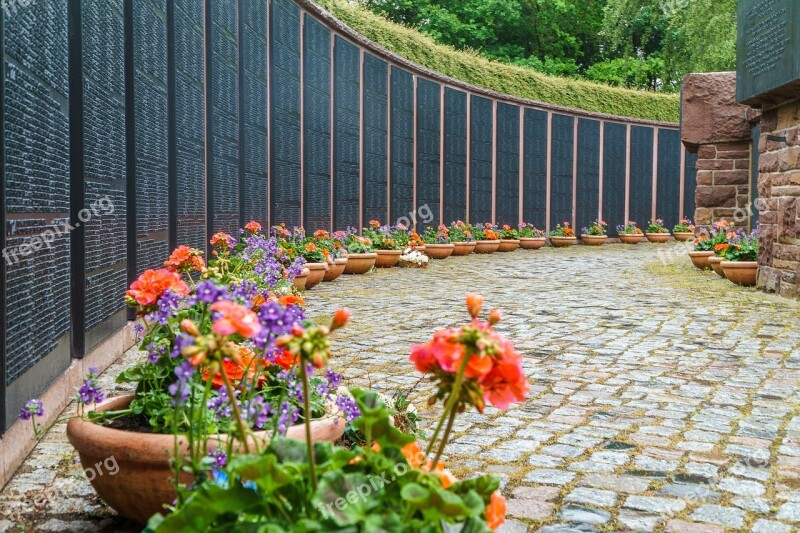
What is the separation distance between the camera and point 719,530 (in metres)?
2.60

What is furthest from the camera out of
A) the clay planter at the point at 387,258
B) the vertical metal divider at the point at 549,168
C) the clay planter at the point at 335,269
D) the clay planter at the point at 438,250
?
the vertical metal divider at the point at 549,168

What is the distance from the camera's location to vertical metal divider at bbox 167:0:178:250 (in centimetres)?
625

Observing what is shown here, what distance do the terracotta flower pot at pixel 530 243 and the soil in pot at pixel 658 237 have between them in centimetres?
375

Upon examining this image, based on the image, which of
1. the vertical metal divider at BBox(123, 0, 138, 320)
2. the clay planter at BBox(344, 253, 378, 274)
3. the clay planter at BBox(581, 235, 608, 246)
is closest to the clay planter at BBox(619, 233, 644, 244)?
the clay planter at BBox(581, 235, 608, 246)

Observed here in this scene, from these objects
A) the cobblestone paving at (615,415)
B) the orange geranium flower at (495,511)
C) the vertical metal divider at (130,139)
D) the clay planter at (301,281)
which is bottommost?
the cobblestone paving at (615,415)

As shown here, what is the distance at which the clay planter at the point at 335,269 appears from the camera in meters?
9.97

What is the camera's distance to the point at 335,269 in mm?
10094

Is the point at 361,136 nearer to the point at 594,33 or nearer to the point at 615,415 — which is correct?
the point at 615,415

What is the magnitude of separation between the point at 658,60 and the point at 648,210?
8.84 m

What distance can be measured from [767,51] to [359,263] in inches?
209

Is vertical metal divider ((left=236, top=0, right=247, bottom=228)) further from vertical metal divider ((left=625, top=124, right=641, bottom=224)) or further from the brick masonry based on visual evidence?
vertical metal divider ((left=625, top=124, right=641, bottom=224))

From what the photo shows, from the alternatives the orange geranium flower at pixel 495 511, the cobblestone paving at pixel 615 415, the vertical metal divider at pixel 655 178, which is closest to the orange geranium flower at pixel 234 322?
the orange geranium flower at pixel 495 511

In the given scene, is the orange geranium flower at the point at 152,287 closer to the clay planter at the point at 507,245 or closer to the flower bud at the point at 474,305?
the flower bud at the point at 474,305

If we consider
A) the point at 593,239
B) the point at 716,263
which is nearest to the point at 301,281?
the point at 716,263
